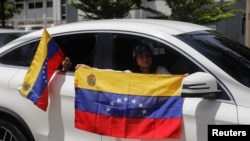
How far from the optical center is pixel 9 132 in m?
4.74

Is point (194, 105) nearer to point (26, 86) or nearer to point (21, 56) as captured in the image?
point (26, 86)

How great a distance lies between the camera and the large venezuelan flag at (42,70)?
435 centimetres

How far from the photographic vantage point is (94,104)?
4.12m

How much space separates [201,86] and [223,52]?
75 cm

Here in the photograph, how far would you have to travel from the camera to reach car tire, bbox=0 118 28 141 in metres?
4.66

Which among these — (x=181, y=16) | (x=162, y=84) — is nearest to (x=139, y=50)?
(x=162, y=84)

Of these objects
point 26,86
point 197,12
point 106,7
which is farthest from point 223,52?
point 106,7

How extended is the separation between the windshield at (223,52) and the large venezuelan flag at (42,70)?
1.28 metres

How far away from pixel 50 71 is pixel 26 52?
1.65 ft

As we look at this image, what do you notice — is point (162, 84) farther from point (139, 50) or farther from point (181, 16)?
point (181, 16)

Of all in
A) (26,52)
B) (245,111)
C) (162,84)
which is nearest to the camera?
(245,111)

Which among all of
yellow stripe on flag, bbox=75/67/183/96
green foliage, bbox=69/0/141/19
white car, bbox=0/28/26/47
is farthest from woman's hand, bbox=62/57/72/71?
green foliage, bbox=69/0/141/19

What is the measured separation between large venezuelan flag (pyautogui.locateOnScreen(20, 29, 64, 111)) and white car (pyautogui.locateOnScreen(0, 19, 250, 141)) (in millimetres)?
87

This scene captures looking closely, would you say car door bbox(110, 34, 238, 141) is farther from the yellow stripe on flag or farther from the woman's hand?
the woman's hand
